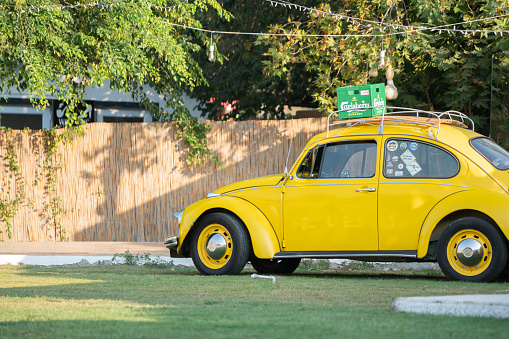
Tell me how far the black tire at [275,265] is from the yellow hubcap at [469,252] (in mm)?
2561

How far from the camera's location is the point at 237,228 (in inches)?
351

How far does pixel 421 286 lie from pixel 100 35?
7375mm

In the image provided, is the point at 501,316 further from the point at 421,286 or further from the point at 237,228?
the point at 237,228

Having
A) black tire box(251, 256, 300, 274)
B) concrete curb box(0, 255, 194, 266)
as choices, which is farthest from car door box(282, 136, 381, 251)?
concrete curb box(0, 255, 194, 266)

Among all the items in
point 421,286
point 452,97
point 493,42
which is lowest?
point 421,286

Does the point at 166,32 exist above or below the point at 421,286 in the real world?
above

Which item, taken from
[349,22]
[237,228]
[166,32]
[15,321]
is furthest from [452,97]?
[15,321]

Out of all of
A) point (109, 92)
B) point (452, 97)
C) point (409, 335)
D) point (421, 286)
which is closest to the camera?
point (409, 335)

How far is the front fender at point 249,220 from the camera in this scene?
8.86 metres

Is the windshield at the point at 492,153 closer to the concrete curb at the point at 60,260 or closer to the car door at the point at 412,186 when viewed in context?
the car door at the point at 412,186

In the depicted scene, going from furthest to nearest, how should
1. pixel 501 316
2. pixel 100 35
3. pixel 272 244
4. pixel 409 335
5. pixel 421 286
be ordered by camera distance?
pixel 100 35, pixel 272 244, pixel 421 286, pixel 501 316, pixel 409 335

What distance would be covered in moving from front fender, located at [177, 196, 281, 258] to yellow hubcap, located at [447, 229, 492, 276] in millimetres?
2039

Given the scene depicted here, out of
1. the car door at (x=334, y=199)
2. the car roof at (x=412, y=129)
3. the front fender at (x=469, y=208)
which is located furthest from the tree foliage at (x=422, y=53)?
the front fender at (x=469, y=208)

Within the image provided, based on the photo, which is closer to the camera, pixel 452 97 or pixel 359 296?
pixel 359 296
